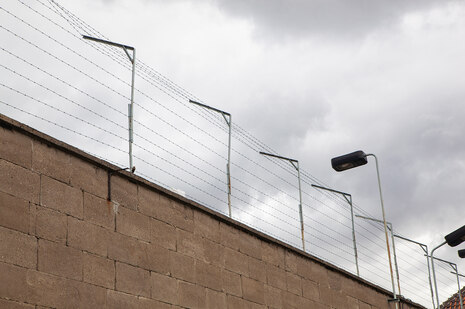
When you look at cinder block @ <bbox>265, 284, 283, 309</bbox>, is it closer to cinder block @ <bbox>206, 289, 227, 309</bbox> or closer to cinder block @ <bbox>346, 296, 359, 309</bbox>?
cinder block @ <bbox>206, 289, 227, 309</bbox>

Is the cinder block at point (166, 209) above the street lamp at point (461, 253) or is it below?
below

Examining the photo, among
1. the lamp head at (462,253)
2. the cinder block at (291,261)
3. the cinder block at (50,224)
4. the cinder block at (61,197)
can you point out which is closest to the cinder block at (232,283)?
the cinder block at (291,261)

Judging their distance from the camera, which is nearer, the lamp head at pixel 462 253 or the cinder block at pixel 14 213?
the cinder block at pixel 14 213

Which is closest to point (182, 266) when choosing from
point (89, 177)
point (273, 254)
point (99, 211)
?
point (99, 211)

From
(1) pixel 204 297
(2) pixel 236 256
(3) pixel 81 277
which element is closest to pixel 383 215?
(2) pixel 236 256

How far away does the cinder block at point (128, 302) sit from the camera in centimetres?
898

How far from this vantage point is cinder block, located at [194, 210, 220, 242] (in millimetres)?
10797

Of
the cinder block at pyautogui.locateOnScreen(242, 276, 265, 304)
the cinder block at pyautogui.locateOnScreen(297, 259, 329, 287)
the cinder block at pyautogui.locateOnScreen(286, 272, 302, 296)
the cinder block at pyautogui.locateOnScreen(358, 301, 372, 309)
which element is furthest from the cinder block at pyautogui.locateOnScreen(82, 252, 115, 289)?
the cinder block at pyautogui.locateOnScreen(358, 301, 372, 309)

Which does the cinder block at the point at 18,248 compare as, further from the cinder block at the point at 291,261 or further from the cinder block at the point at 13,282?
the cinder block at the point at 291,261

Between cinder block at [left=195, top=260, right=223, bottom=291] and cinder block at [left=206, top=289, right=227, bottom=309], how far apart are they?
0.22 ft

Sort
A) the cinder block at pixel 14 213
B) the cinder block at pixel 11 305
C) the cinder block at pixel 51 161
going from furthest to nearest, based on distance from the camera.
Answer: the cinder block at pixel 51 161
the cinder block at pixel 14 213
the cinder block at pixel 11 305

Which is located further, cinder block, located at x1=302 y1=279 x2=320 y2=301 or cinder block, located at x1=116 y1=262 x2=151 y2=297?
cinder block, located at x1=302 y1=279 x2=320 y2=301

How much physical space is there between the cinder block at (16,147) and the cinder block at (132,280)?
1674 millimetres

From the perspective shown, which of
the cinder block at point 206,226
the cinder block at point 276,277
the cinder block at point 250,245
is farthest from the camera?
the cinder block at point 276,277
